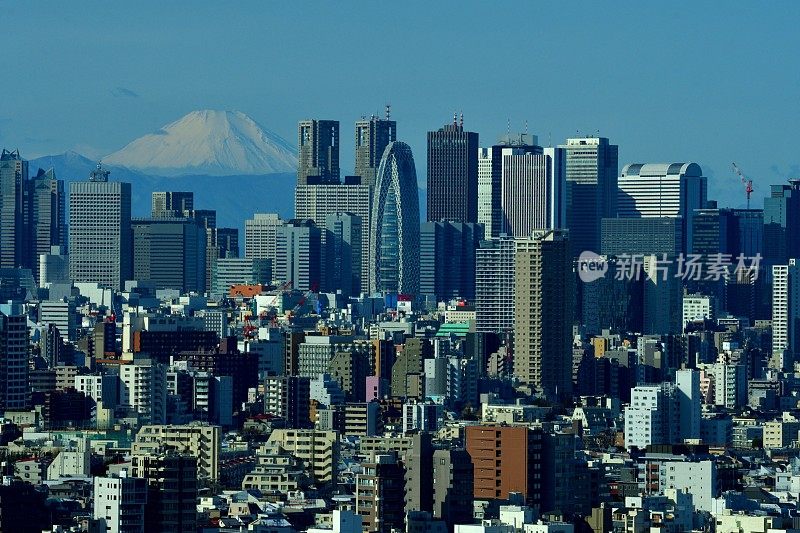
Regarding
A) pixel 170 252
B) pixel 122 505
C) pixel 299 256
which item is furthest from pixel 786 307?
pixel 122 505

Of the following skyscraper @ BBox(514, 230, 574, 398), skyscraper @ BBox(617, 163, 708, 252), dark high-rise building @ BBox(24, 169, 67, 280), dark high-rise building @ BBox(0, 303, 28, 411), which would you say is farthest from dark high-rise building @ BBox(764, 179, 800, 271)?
dark high-rise building @ BBox(0, 303, 28, 411)

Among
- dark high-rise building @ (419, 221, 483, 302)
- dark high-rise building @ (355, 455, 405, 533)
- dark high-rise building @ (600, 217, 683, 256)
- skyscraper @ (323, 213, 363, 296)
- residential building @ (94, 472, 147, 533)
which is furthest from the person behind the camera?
skyscraper @ (323, 213, 363, 296)

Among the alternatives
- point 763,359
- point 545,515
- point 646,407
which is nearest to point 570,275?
point 763,359

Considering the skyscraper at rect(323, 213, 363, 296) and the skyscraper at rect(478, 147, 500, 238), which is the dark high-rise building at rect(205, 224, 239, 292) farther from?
the skyscraper at rect(478, 147, 500, 238)

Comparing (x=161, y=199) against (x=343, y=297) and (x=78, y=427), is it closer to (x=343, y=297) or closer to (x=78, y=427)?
(x=343, y=297)

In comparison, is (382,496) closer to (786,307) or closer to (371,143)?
(786,307)

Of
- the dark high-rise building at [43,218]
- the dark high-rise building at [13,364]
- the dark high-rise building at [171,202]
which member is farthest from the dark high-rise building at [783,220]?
the dark high-rise building at [13,364]
